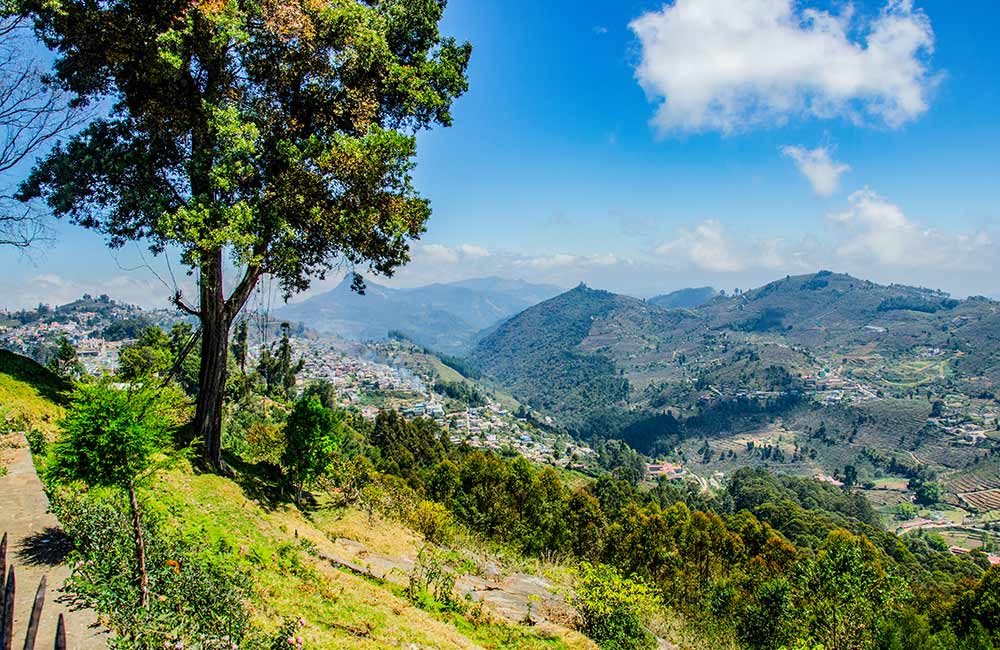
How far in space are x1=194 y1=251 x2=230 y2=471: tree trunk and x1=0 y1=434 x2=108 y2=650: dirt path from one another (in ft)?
16.8

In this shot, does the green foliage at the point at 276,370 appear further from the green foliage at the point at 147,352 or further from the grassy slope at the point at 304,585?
the grassy slope at the point at 304,585

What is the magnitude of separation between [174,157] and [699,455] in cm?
19832

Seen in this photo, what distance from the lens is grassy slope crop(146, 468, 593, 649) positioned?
7.65 m

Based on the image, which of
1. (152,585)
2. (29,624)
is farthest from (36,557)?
(29,624)

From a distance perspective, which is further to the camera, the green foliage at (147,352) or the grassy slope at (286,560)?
the green foliage at (147,352)

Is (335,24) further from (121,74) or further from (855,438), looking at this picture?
(855,438)

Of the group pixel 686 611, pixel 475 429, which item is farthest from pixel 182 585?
pixel 475 429

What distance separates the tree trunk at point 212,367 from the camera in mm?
12945

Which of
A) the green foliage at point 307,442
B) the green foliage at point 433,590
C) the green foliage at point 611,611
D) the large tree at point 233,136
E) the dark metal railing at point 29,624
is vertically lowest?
the green foliage at point 611,611

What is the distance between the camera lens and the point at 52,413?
11.6 m

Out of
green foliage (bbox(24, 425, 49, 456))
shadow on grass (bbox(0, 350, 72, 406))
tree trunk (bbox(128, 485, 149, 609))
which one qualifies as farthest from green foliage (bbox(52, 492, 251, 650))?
shadow on grass (bbox(0, 350, 72, 406))

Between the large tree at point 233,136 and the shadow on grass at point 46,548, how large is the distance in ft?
19.1

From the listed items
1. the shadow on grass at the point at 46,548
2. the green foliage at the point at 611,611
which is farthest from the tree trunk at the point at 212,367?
the green foliage at the point at 611,611

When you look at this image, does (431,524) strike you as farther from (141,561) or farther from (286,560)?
(141,561)
